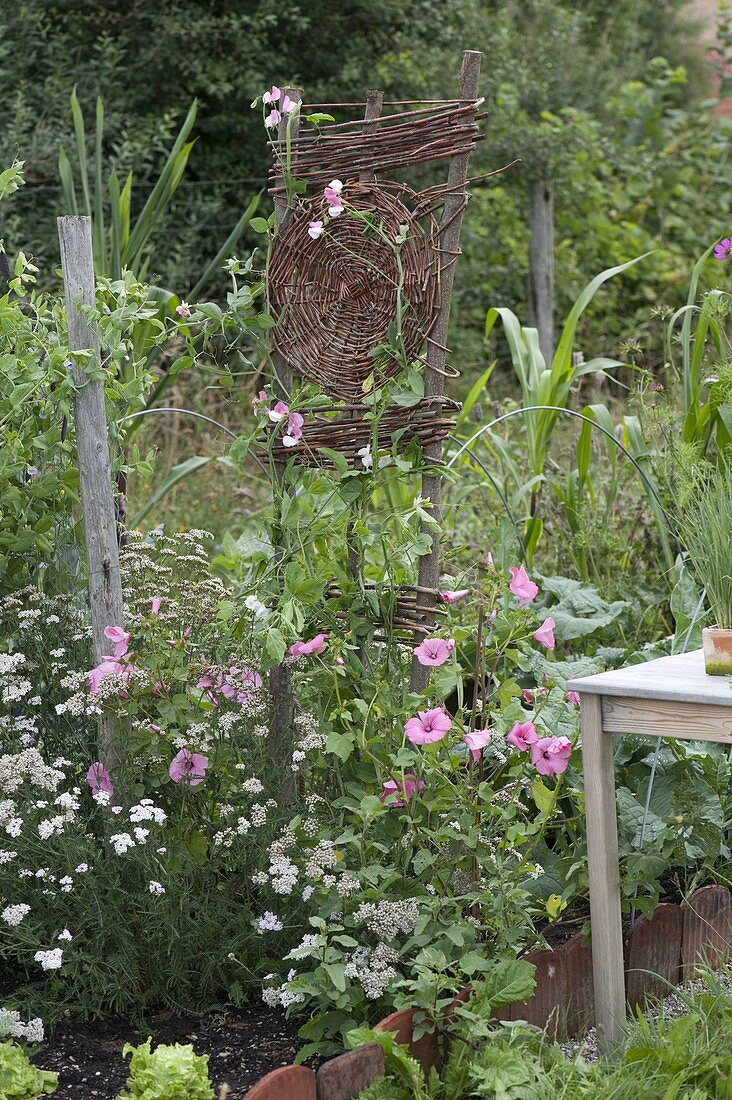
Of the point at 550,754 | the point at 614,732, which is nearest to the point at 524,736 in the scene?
the point at 550,754

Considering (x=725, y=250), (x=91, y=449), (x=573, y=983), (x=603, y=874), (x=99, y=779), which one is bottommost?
(x=573, y=983)

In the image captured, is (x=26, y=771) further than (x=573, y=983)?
No

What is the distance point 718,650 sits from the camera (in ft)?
6.66

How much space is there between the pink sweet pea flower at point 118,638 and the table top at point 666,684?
0.82 m

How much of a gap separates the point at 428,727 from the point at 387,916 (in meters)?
0.32

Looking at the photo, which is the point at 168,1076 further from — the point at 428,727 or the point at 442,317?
the point at 442,317

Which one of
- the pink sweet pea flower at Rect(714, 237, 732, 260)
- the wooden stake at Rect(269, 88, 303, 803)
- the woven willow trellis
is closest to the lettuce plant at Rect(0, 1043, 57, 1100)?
the wooden stake at Rect(269, 88, 303, 803)

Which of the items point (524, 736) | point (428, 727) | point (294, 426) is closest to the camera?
point (428, 727)

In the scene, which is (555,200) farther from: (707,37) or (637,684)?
(637,684)

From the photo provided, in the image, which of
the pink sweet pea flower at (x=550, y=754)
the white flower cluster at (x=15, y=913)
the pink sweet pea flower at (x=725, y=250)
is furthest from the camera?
the pink sweet pea flower at (x=725, y=250)

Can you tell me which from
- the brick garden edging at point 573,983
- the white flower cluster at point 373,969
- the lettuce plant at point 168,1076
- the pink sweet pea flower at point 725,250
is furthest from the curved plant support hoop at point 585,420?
the lettuce plant at point 168,1076

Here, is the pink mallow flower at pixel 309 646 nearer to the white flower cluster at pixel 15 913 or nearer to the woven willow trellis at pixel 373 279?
the woven willow trellis at pixel 373 279

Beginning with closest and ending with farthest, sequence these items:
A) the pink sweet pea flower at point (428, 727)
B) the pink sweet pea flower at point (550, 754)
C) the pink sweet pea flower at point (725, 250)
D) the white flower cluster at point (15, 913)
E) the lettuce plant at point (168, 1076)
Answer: the lettuce plant at point (168, 1076)
the white flower cluster at point (15, 913)
the pink sweet pea flower at point (428, 727)
the pink sweet pea flower at point (550, 754)
the pink sweet pea flower at point (725, 250)

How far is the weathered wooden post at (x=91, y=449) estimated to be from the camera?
2.31 m
